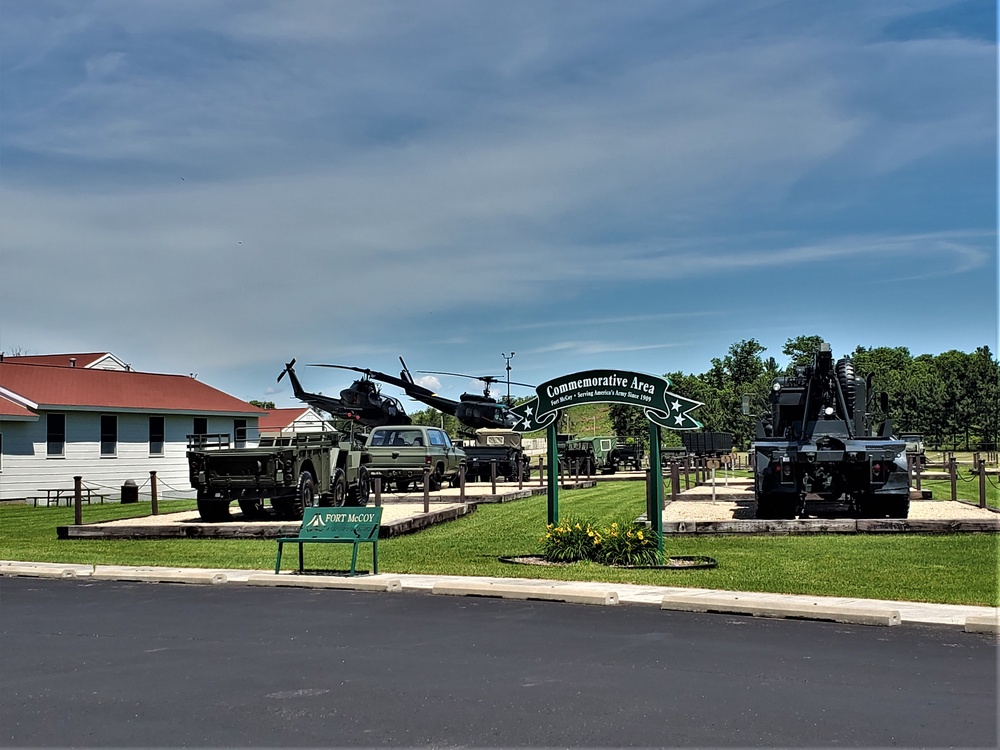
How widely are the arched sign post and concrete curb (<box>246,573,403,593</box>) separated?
339 centimetres

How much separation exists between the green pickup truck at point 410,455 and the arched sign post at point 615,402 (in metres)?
12.2

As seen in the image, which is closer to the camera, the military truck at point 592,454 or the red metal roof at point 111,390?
the red metal roof at point 111,390

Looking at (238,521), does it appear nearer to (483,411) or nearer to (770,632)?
(770,632)

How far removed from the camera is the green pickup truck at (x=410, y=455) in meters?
28.4

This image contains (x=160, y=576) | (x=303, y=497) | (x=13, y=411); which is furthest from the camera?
(x=13, y=411)

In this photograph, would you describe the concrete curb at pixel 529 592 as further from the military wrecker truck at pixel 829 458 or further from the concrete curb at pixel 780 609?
the military wrecker truck at pixel 829 458

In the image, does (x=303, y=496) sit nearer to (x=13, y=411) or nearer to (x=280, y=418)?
(x=13, y=411)

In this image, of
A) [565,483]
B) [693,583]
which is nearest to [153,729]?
[693,583]

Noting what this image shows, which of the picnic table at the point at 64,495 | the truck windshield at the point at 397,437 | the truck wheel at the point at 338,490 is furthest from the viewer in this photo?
the picnic table at the point at 64,495

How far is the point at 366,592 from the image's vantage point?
12023 mm

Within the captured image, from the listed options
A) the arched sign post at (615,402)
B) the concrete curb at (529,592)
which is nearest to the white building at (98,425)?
the arched sign post at (615,402)

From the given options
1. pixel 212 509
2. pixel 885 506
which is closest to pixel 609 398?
pixel 885 506

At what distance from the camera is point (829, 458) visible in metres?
18.0

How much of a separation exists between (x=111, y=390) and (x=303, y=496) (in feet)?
74.6
